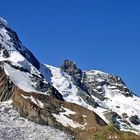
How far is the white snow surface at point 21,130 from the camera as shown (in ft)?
569

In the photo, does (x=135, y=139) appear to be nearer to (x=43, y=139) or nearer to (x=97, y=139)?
(x=97, y=139)

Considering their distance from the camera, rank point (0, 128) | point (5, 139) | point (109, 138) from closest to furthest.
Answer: point (5, 139) → point (0, 128) → point (109, 138)

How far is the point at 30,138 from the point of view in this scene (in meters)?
173

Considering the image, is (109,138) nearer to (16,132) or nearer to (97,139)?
(97,139)

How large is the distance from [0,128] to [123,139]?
40.0 m

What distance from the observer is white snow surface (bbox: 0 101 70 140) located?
569 ft

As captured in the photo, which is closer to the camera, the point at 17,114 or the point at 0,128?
the point at 0,128

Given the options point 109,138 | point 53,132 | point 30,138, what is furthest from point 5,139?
point 109,138

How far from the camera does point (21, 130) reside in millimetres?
179500

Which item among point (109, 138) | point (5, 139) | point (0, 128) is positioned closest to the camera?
point (5, 139)

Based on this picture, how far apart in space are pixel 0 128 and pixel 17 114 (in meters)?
21.7

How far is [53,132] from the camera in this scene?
7318 inches

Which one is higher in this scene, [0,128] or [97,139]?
[97,139]

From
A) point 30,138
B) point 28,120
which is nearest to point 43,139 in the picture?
point 30,138
